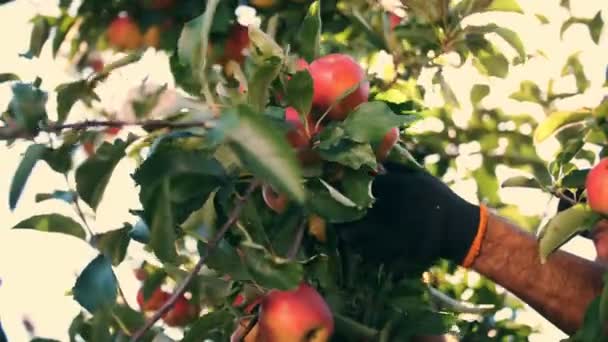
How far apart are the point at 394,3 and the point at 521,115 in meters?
0.55

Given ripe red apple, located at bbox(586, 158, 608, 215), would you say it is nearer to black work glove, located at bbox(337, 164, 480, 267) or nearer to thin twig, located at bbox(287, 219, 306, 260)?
black work glove, located at bbox(337, 164, 480, 267)

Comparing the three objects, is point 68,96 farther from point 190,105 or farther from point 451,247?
point 451,247

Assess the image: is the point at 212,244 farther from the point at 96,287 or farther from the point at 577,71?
the point at 577,71

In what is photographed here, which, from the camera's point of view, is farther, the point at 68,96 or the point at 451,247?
the point at 451,247

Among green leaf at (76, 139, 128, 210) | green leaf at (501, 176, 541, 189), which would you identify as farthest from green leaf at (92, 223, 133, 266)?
green leaf at (501, 176, 541, 189)

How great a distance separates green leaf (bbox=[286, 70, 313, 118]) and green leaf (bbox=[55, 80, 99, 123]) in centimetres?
26

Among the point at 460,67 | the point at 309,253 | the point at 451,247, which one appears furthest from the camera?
the point at 460,67

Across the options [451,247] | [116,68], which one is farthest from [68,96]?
[451,247]

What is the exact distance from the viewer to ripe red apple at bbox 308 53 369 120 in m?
1.02

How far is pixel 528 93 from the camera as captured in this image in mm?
1903

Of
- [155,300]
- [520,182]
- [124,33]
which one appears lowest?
[155,300]

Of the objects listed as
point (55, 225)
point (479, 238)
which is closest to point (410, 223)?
point (479, 238)

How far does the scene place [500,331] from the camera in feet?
5.20

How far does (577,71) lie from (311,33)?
967 mm
